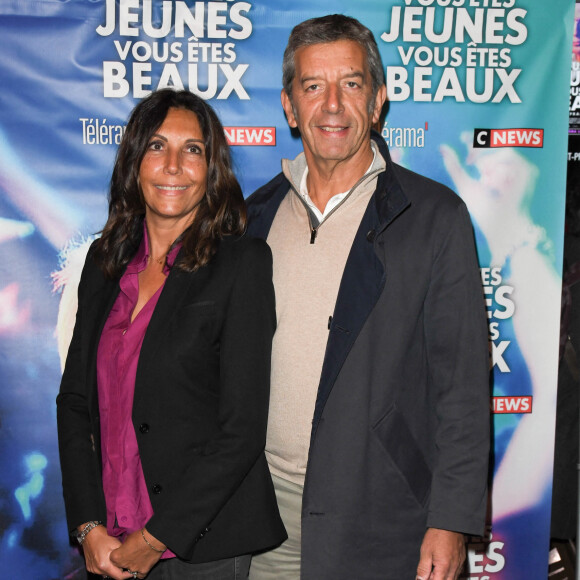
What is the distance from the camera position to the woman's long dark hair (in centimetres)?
190

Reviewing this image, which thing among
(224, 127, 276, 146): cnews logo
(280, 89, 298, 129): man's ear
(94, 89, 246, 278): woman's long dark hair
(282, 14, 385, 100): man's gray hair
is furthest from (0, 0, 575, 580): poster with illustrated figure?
(94, 89, 246, 278): woman's long dark hair

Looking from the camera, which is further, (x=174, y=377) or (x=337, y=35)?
(x=337, y=35)

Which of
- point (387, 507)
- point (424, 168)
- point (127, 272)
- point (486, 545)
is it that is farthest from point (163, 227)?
point (486, 545)

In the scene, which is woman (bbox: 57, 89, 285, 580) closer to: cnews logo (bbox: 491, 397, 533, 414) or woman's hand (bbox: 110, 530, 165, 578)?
woman's hand (bbox: 110, 530, 165, 578)

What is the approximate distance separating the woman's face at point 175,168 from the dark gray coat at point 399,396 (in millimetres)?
487

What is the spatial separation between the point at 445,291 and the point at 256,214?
71 centimetres

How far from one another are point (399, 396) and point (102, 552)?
2.91 feet

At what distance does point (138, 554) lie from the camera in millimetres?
1701

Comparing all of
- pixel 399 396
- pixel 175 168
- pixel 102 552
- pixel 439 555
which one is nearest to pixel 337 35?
pixel 175 168

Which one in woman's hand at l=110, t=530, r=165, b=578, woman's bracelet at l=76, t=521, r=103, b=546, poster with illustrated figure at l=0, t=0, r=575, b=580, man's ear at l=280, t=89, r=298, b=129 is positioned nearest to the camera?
woman's hand at l=110, t=530, r=165, b=578

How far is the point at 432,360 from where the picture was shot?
183cm

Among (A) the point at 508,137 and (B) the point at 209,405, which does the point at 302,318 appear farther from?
(A) the point at 508,137

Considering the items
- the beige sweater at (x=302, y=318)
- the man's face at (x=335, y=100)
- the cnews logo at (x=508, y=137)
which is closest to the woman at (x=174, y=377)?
the beige sweater at (x=302, y=318)

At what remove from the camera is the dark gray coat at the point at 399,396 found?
Result: 5.85ft
